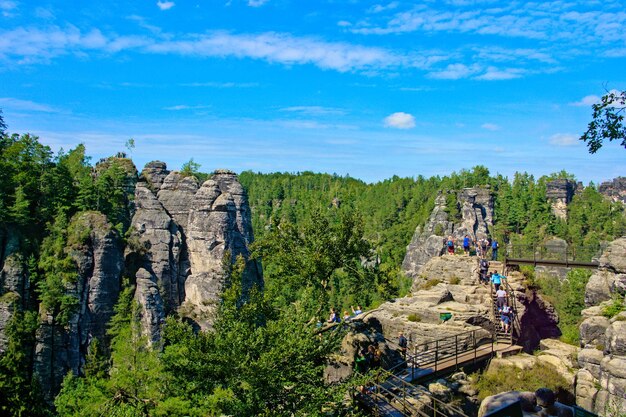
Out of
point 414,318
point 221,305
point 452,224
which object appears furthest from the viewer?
point 452,224

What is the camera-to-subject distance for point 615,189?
613 feet

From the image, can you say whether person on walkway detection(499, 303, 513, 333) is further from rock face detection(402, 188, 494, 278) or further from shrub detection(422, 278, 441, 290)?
rock face detection(402, 188, 494, 278)

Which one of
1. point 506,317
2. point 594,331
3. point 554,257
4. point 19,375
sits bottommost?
point 19,375

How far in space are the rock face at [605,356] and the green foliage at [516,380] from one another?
892 millimetres

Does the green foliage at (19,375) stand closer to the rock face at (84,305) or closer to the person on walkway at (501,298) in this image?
the rock face at (84,305)

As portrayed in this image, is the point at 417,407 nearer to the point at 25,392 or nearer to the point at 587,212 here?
the point at 25,392

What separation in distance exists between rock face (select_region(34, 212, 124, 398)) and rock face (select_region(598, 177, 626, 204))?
624 feet

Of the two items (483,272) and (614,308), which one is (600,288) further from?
(483,272)

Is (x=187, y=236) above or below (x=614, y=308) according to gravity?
above

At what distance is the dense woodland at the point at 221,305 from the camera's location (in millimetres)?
13055

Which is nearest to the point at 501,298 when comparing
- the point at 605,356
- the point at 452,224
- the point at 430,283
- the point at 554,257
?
the point at 430,283

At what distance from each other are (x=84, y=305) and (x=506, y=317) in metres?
42.3

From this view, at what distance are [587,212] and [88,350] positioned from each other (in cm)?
12218

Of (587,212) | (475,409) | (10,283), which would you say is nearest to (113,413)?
(475,409)
